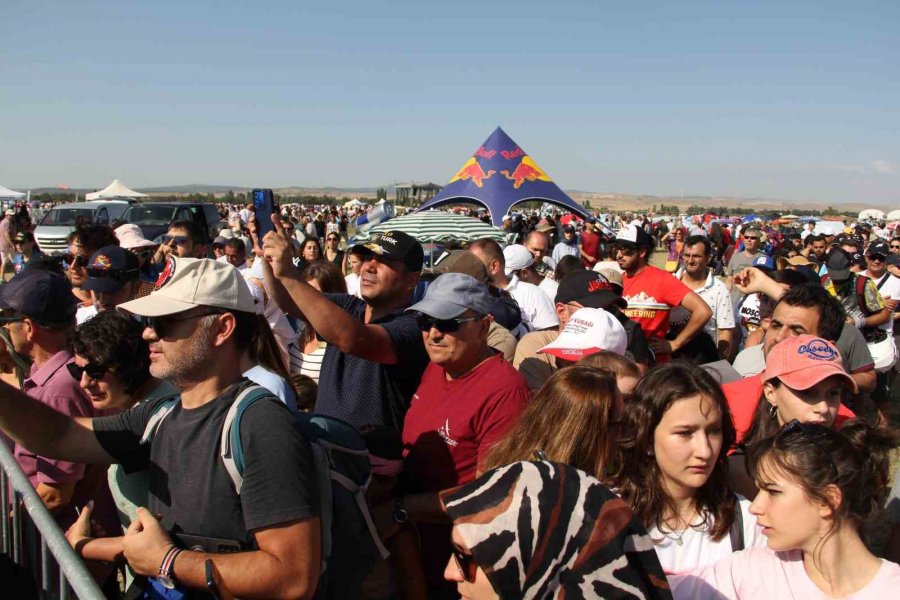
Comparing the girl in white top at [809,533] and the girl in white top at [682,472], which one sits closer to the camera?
the girl in white top at [809,533]

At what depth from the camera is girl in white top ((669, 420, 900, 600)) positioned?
1.99m

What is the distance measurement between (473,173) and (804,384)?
45.6 ft

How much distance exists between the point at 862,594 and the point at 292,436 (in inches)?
63.9

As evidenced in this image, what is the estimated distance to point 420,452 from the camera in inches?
109

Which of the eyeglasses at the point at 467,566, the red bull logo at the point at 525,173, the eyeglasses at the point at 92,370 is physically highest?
the red bull logo at the point at 525,173

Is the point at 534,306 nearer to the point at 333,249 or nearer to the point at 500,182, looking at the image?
the point at 333,249

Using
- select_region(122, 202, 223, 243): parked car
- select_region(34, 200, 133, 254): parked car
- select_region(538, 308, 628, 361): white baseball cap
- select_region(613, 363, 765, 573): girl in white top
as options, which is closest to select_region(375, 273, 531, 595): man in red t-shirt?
select_region(613, 363, 765, 573): girl in white top

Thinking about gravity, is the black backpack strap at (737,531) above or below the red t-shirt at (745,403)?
below

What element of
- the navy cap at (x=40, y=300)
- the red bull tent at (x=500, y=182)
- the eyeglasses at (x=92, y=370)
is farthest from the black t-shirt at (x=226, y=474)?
the red bull tent at (x=500, y=182)

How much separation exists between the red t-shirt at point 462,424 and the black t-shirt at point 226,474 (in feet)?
3.08

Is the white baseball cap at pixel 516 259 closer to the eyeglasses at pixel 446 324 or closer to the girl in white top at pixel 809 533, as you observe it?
the eyeglasses at pixel 446 324

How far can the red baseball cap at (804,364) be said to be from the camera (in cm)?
276

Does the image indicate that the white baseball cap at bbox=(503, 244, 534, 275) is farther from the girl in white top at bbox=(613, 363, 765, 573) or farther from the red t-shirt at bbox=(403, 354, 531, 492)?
the girl in white top at bbox=(613, 363, 765, 573)

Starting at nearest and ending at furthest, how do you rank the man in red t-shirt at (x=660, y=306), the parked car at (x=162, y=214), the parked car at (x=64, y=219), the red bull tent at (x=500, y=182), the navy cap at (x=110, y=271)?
the navy cap at (x=110, y=271)
the man in red t-shirt at (x=660, y=306)
the red bull tent at (x=500, y=182)
the parked car at (x=64, y=219)
the parked car at (x=162, y=214)
